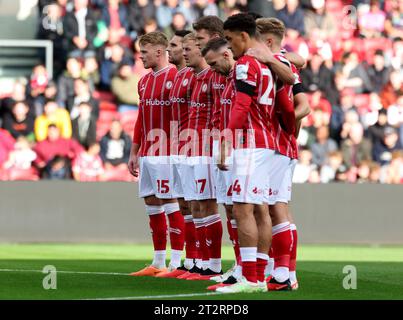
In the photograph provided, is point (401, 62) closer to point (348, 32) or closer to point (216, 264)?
point (348, 32)

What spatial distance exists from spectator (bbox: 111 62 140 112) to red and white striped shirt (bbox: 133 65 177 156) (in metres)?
7.55

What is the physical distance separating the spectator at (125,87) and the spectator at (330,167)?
351cm

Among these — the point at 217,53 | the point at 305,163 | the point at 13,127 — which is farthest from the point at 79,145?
the point at 217,53

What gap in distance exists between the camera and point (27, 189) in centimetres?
1820

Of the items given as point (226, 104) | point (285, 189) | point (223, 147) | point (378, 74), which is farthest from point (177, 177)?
point (378, 74)

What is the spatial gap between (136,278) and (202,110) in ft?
5.99

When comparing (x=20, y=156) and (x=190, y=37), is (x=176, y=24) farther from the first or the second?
(x=190, y=37)

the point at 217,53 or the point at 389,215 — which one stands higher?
the point at 217,53

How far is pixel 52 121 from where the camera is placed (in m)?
18.8

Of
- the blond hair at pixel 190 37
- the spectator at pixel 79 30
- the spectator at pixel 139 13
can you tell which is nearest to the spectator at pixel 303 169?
the spectator at pixel 139 13

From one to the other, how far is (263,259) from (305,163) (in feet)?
33.7

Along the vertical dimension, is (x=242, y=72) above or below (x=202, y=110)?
above

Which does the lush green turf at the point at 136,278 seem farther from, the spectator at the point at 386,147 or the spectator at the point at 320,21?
the spectator at the point at 320,21

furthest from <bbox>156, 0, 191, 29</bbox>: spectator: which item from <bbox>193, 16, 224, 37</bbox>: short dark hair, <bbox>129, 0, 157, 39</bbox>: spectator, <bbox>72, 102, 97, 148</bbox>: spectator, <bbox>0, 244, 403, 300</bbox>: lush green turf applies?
<bbox>193, 16, 224, 37</bbox>: short dark hair
